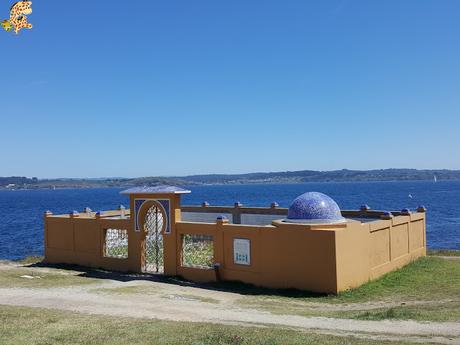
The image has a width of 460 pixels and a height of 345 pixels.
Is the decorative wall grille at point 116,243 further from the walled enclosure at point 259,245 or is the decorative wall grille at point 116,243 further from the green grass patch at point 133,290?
the green grass patch at point 133,290

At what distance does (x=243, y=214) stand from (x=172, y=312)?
15239 millimetres

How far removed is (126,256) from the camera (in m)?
24.4

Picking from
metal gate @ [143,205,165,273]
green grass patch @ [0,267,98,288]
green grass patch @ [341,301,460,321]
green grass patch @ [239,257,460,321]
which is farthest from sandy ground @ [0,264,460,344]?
metal gate @ [143,205,165,273]

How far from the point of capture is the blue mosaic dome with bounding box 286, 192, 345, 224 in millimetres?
19234

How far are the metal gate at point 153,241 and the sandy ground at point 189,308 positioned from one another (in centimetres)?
222

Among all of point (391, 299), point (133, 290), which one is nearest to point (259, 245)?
point (133, 290)

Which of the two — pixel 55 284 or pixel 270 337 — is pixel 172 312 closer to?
pixel 270 337

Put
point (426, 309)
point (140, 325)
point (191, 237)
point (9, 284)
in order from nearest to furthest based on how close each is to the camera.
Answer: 1. point (140, 325)
2. point (426, 309)
3. point (9, 284)
4. point (191, 237)

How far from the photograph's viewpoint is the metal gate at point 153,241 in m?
23.5

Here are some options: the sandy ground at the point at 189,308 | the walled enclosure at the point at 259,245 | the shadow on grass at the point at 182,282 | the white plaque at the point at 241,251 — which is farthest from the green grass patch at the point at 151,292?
the white plaque at the point at 241,251

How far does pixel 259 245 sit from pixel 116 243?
8.30 meters

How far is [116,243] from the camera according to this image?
82.9 feet

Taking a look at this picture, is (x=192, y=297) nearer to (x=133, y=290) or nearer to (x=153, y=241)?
(x=133, y=290)

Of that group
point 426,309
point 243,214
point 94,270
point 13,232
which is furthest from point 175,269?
point 13,232
